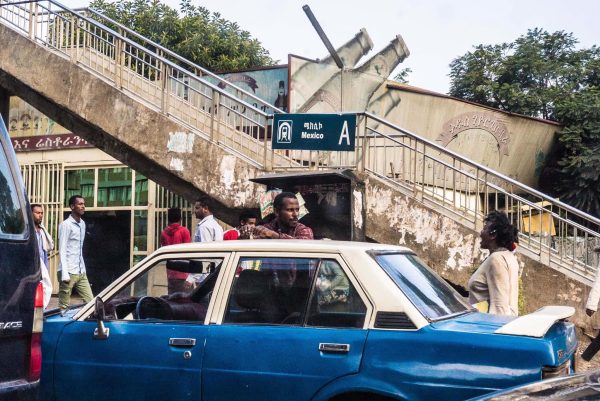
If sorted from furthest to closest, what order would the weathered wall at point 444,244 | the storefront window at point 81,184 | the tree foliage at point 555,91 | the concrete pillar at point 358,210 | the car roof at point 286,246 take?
1. the tree foliage at point 555,91
2. the storefront window at point 81,184
3. the weathered wall at point 444,244
4. the concrete pillar at point 358,210
5. the car roof at point 286,246

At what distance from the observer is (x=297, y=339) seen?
4.33 m

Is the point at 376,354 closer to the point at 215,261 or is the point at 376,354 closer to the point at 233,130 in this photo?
the point at 215,261

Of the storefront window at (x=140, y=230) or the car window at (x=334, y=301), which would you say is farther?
the storefront window at (x=140, y=230)

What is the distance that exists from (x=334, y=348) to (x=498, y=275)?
80.9 inches

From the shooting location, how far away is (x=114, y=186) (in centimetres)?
1670

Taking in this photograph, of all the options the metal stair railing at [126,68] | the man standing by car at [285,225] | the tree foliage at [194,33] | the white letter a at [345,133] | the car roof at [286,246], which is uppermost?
the tree foliage at [194,33]

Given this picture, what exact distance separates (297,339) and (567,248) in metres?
6.21

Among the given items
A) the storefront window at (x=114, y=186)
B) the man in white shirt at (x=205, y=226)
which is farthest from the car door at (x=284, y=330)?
the storefront window at (x=114, y=186)

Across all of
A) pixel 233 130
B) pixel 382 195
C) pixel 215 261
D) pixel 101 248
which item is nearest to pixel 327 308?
pixel 215 261

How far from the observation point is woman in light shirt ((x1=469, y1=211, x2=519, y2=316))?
5812 mm

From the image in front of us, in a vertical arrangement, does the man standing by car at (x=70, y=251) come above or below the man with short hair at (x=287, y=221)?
below

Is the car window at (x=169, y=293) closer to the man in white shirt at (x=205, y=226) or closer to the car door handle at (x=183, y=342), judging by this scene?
the car door handle at (x=183, y=342)

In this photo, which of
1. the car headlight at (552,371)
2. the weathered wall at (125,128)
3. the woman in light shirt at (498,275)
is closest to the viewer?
the car headlight at (552,371)

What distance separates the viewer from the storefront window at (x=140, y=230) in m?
16.3
